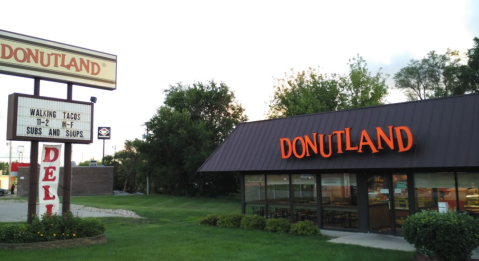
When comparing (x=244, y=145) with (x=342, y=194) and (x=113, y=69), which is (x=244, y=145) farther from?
(x=113, y=69)

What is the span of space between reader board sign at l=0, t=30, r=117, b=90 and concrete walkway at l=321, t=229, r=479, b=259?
9.55m

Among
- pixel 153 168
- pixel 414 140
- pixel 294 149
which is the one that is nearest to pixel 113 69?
pixel 294 149

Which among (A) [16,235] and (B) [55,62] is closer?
(A) [16,235]

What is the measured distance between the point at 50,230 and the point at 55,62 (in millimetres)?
5396

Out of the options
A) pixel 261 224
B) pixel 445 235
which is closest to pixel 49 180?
pixel 261 224

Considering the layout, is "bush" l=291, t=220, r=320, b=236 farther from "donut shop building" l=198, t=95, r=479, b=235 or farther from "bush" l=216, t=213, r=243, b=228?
"bush" l=216, t=213, r=243, b=228

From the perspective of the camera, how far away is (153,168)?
4325cm

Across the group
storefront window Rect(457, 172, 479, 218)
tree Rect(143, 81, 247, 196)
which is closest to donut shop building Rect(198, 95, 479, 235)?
storefront window Rect(457, 172, 479, 218)

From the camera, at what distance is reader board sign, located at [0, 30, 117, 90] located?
1202cm

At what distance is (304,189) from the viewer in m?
15.8

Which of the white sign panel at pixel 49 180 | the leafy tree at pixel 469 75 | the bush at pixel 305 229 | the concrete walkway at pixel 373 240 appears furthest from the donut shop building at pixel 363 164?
the leafy tree at pixel 469 75

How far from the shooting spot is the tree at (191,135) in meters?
40.6

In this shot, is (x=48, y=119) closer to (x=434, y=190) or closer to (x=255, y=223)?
(x=255, y=223)

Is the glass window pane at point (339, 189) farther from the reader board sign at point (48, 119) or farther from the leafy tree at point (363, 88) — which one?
the leafy tree at point (363, 88)
